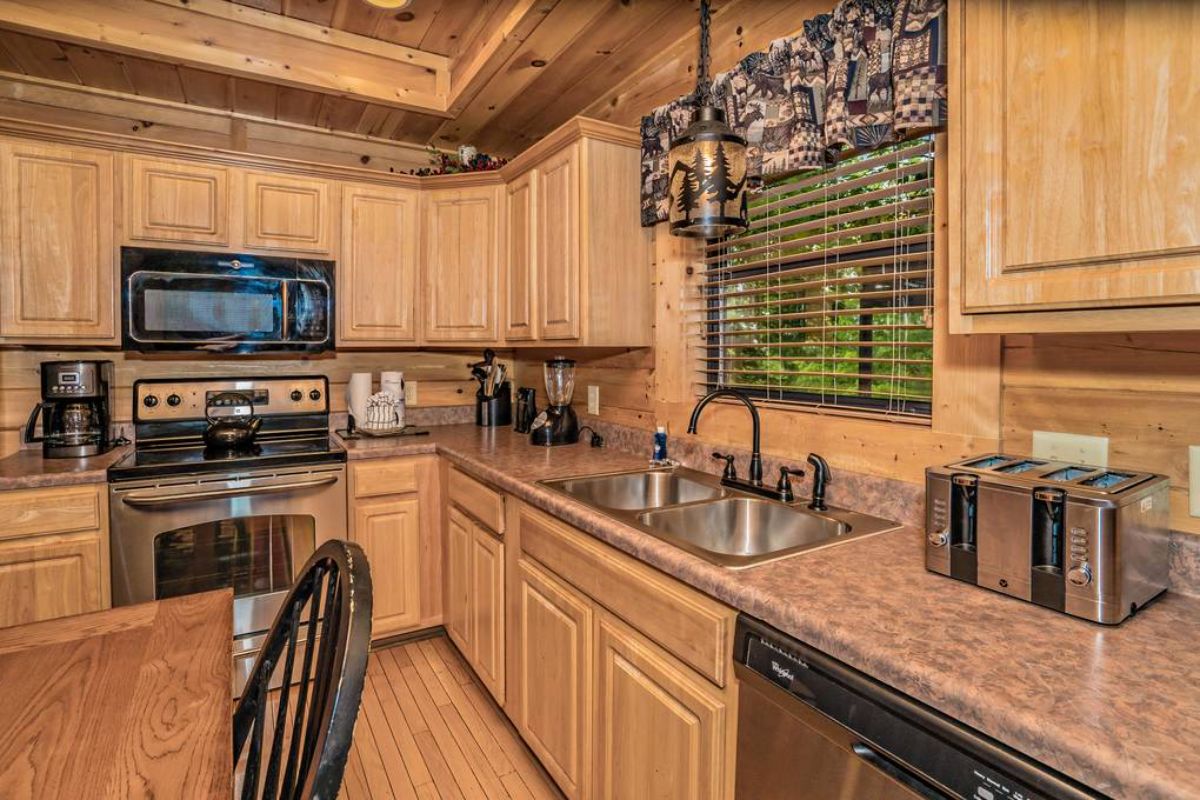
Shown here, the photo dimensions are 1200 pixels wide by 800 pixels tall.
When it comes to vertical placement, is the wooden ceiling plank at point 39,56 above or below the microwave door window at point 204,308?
above

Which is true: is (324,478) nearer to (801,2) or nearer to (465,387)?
A: (465,387)

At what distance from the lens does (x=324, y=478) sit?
2502 mm

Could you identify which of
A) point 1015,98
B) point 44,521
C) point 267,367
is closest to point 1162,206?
point 1015,98

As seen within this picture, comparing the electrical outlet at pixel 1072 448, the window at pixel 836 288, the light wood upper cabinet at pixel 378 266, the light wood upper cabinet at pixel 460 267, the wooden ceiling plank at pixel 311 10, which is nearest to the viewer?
the electrical outlet at pixel 1072 448

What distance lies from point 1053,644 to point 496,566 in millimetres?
1588

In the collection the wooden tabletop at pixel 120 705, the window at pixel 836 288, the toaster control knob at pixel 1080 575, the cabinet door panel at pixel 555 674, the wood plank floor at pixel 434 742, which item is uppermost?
the window at pixel 836 288

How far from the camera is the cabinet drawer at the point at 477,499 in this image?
2.12m

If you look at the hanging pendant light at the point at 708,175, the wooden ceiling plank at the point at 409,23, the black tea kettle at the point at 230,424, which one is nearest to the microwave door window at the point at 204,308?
the black tea kettle at the point at 230,424

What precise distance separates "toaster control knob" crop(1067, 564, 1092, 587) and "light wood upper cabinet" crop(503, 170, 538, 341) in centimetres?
198

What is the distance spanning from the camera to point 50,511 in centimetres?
209

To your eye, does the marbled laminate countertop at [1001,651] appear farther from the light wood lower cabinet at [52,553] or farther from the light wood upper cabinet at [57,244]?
the light wood upper cabinet at [57,244]

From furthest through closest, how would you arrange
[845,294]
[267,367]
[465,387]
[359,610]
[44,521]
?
[465,387] → [267,367] → [44,521] → [845,294] → [359,610]

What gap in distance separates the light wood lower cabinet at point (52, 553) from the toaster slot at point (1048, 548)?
261 centimetres

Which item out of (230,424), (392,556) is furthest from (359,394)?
(392,556)
